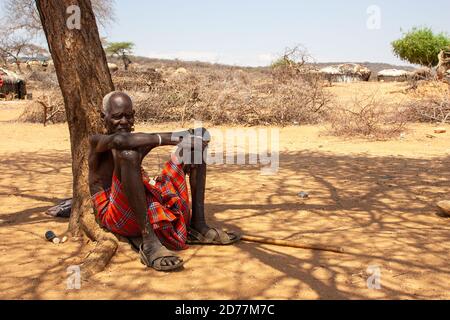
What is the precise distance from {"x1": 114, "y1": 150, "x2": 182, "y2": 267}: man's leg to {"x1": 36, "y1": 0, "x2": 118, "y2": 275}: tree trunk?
1.55 feet

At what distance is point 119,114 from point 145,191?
46cm

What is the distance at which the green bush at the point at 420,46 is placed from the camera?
27281 millimetres

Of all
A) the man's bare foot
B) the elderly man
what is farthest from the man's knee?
the man's bare foot

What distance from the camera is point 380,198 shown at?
4.26m

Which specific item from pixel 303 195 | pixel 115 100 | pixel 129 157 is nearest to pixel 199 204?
pixel 129 157

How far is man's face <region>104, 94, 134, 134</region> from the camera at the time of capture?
2.81 metres

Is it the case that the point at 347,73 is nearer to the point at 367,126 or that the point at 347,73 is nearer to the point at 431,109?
the point at 431,109

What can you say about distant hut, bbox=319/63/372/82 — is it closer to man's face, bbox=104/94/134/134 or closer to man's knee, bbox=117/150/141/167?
man's face, bbox=104/94/134/134

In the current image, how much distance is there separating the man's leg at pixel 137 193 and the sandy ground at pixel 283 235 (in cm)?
12

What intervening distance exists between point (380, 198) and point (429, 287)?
192cm

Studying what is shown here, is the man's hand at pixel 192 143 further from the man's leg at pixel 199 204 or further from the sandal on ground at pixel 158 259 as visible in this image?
the sandal on ground at pixel 158 259

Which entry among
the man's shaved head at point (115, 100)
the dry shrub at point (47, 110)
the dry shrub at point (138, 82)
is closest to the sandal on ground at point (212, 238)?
the man's shaved head at point (115, 100)

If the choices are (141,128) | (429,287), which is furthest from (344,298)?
(141,128)
